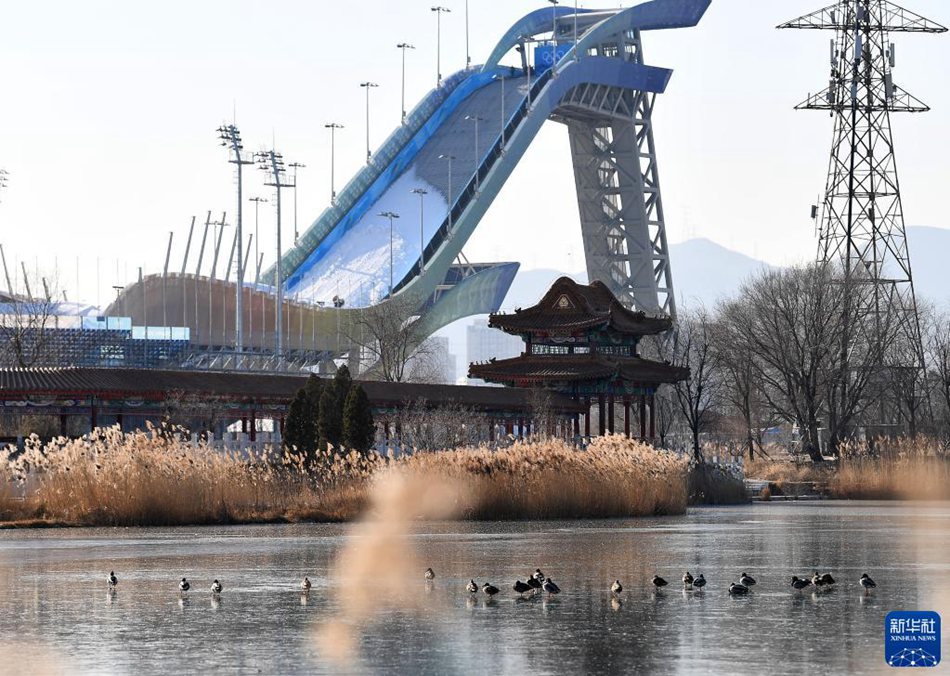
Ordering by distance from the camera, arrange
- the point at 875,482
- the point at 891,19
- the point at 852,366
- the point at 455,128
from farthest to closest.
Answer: the point at 455,128
the point at 852,366
the point at 891,19
the point at 875,482

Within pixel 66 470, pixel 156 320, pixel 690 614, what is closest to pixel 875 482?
pixel 66 470

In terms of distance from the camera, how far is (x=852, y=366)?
76125 mm

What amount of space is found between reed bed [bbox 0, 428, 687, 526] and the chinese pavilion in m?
24.5

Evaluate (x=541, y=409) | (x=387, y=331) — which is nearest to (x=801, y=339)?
(x=541, y=409)

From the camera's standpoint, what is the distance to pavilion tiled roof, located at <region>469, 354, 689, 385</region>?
67.2 metres

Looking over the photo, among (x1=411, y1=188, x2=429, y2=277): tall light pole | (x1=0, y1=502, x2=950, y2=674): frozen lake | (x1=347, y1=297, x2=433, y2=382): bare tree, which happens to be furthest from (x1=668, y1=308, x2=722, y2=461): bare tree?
(x1=0, y1=502, x2=950, y2=674): frozen lake

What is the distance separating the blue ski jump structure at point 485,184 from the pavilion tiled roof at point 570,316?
33.9 metres

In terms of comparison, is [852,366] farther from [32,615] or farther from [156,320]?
[32,615]

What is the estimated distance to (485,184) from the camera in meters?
108

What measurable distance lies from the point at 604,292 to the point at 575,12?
50.0m

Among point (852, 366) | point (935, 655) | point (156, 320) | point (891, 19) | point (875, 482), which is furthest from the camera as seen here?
point (156, 320)

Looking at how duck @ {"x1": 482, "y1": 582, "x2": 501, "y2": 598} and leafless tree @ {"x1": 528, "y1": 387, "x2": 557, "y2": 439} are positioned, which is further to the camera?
leafless tree @ {"x1": 528, "y1": 387, "x2": 557, "y2": 439}

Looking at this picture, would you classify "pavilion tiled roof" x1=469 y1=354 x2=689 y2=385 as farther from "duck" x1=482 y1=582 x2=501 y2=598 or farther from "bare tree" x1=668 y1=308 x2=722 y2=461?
"duck" x1=482 y1=582 x2=501 y2=598

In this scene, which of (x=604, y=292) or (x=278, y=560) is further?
(x=604, y=292)
